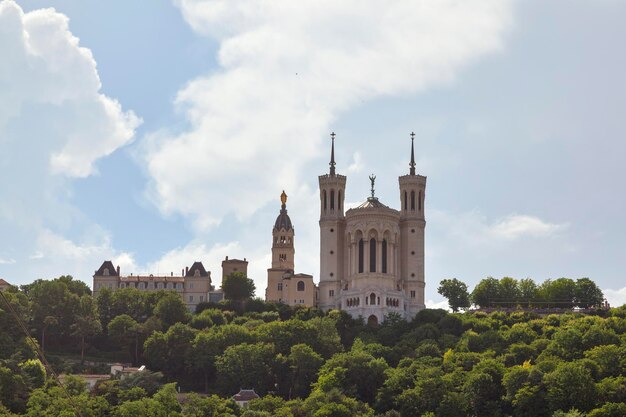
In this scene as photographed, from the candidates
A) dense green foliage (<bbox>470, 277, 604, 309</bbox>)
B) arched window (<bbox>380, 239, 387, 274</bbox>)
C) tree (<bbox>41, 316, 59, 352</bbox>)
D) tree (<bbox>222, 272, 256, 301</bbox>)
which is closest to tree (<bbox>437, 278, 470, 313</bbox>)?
dense green foliage (<bbox>470, 277, 604, 309</bbox>)

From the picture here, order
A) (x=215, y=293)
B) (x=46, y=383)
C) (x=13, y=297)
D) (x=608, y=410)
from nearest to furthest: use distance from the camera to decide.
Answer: (x=608, y=410) < (x=46, y=383) < (x=13, y=297) < (x=215, y=293)

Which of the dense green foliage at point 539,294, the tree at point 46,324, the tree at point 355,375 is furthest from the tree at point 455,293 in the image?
the tree at point 46,324

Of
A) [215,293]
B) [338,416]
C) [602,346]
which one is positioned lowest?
[338,416]

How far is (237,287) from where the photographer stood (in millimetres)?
113438

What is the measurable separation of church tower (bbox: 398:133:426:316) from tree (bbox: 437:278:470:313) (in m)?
6.94

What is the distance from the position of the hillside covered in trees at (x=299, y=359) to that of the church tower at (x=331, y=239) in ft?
21.1

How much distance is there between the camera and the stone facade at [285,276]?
114 m

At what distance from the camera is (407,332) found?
101 m

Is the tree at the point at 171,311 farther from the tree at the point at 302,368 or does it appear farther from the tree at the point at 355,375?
the tree at the point at 355,375

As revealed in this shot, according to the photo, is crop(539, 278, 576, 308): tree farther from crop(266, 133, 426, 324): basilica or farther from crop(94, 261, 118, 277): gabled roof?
crop(94, 261, 118, 277): gabled roof

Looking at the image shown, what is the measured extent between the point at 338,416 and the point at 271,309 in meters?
32.1

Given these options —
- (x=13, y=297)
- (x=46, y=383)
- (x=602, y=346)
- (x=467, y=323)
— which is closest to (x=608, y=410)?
(x=602, y=346)

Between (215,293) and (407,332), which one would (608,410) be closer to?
(407,332)

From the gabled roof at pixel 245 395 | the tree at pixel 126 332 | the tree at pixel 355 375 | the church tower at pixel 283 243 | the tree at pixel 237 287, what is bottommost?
the gabled roof at pixel 245 395
